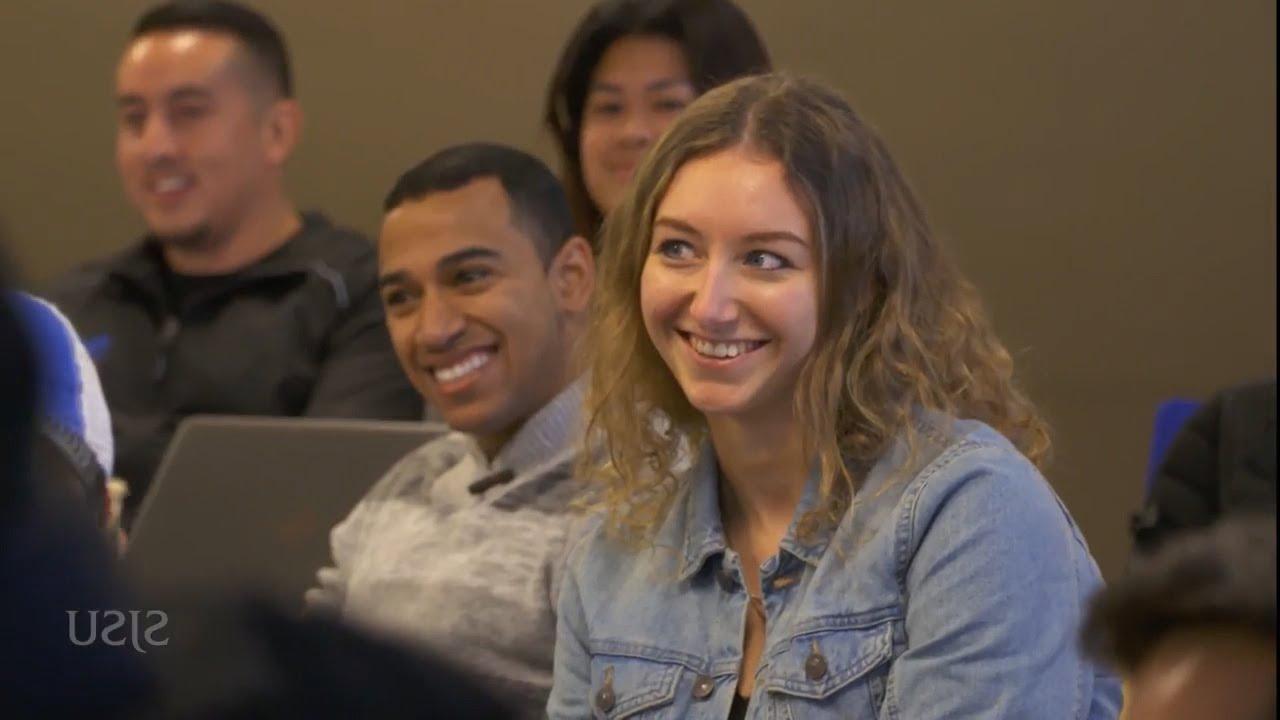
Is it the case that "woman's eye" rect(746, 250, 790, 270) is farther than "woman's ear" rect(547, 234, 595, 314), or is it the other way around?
"woman's ear" rect(547, 234, 595, 314)

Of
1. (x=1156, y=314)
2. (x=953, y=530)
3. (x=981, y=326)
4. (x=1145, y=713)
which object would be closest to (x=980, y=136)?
(x=1156, y=314)

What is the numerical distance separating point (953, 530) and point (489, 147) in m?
0.86

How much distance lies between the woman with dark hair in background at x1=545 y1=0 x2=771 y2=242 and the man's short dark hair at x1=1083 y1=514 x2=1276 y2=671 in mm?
1891

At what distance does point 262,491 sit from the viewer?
2.14 m

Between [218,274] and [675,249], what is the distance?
1.61 meters

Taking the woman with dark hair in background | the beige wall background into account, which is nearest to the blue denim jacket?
the woman with dark hair in background

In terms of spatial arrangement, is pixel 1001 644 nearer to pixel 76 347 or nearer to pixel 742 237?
pixel 742 237

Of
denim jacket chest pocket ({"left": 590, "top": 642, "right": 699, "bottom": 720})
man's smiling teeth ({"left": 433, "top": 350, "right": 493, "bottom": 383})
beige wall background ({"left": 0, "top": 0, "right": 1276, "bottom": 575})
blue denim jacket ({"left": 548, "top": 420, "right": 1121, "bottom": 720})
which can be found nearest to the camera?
blue denim jacket ({"left": 548, "top": 420, "right": 1121, "bottom": 720})

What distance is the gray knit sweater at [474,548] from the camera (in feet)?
5.83

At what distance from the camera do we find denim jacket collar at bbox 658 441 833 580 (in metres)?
1.50

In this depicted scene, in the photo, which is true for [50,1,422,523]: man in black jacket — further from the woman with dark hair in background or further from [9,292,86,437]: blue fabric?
[9,292,86,437]: blue fabric

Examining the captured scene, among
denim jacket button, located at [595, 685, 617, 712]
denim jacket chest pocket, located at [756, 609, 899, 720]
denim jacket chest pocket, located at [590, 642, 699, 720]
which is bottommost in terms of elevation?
denim jacket button, located at [595, 685, 617, 712]

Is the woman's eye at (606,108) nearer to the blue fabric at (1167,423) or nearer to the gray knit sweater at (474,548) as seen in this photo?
the gray knit sweater at (474,548)

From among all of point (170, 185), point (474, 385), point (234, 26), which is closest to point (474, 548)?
point (474, 385)
